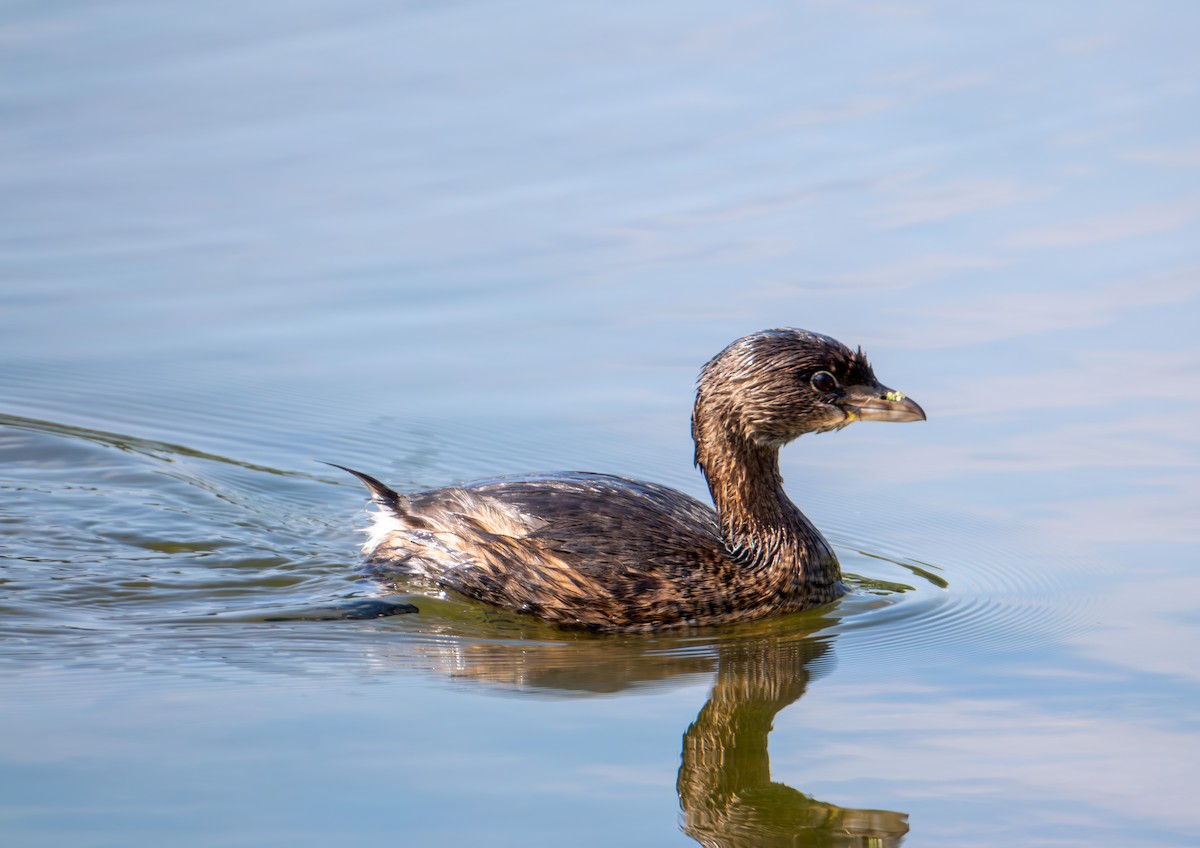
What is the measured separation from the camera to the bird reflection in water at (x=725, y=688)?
5910 mm

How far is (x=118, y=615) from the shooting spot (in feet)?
26.4

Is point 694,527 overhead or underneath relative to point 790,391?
underneath

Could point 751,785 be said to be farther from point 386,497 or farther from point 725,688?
point 386,497

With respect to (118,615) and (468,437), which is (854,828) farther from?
(468,437)

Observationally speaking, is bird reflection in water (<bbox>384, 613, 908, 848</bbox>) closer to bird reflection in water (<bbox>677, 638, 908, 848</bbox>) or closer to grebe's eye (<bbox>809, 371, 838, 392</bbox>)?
bird reflection in water (<bbox>677, 638, 908, 848</bbox>)

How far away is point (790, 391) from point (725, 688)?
5.46 feet

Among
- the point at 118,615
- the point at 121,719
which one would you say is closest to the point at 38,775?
the point at 121,719

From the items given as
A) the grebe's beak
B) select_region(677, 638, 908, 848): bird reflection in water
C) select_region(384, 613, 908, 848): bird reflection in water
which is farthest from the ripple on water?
the grebe's beak

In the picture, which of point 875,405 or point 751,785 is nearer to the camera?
point 751,785

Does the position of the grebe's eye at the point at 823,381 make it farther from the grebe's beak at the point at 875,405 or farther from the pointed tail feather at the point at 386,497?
the pointed tail feather at the point at 386,497

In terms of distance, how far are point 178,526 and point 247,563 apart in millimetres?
620

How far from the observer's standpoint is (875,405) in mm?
8523

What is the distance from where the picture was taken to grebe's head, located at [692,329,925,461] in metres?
8.48

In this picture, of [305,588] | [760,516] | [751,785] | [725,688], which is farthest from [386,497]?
[751,785]
